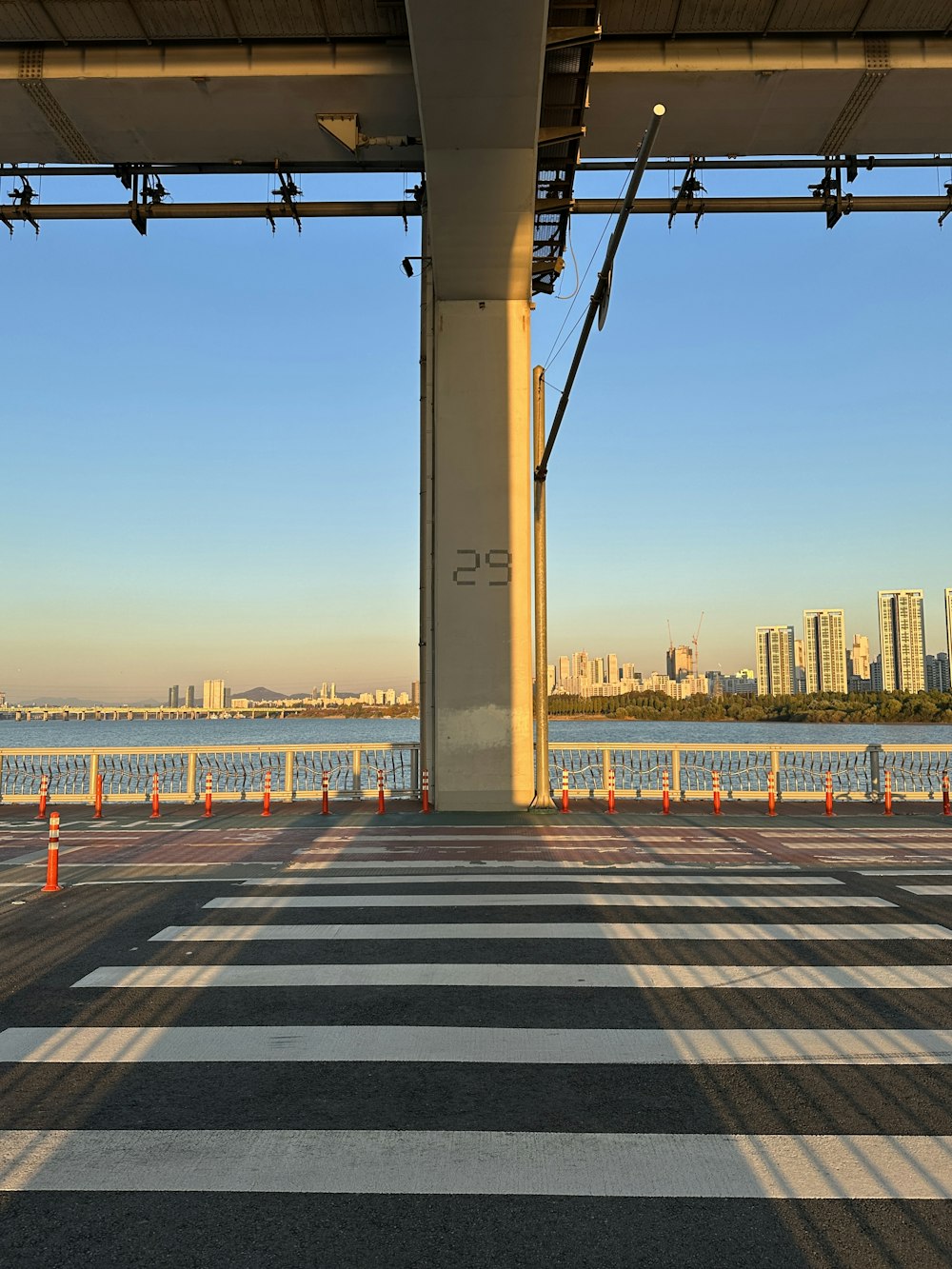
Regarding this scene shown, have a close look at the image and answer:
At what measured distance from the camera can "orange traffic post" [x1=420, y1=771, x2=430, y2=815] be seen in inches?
804

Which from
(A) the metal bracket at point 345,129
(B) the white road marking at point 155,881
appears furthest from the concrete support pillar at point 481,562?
(B) the white road marking at point 155,881

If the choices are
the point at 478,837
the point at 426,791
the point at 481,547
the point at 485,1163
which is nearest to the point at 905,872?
the point at 478,837

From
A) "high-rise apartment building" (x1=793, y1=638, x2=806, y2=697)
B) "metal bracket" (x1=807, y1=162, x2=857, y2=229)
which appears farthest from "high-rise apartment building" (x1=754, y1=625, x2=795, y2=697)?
"metal bracket" (x1=807, y1=162, x2=857, y2=229)

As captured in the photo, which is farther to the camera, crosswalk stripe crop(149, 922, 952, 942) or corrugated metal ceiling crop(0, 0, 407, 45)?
corrugated metal ceiling crop(0, 0, 407, 45)

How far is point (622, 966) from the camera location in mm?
7836

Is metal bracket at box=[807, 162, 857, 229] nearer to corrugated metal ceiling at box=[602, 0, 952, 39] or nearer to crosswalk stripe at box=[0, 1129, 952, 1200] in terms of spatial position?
corrugated metal ceiling at box=[602, 0, 952, 39]

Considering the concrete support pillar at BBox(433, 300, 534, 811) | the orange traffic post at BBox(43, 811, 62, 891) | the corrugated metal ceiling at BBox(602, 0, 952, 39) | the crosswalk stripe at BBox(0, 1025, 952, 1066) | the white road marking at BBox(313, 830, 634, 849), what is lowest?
the white road marking at BBox(313, 830, 634, 849)

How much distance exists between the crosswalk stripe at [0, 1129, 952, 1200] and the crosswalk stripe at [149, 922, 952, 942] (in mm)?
4108

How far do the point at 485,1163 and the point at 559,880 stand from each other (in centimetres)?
750

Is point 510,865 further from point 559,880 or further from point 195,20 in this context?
point 195,20

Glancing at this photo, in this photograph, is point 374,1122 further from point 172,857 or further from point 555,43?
point 555,43

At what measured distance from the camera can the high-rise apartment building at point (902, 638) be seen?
499ft

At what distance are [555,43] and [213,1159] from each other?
14499mm

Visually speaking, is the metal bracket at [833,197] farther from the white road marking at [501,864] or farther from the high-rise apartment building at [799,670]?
the high-rise apartment building at [799,670]
